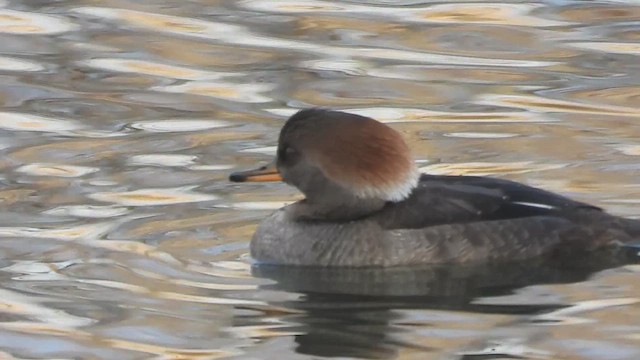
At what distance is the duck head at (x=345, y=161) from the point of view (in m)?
10.9

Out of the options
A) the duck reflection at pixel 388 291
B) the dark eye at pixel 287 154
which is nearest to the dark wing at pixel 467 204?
the duck reflection at pixel 388 291

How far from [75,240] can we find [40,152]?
90.7 inches

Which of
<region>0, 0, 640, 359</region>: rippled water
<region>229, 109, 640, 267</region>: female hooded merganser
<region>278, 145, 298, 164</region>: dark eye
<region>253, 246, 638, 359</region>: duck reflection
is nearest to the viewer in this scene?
<region>253, 246, 638, 359</region>: duck reflection

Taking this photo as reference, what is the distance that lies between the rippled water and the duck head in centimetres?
50

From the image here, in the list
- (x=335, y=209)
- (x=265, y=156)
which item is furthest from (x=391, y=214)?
(x=265, y=156)

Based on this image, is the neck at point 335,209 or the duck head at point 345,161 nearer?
the duck head at point 345,161

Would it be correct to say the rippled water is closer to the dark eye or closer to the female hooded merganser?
the female hooded merganser

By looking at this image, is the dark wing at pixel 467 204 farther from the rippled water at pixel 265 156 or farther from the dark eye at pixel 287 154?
the dark eye at pixel 287 154

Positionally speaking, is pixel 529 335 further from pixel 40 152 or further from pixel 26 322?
pixel 40 152

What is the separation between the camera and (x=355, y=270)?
10.8m

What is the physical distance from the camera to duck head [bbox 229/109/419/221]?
35.7 ft

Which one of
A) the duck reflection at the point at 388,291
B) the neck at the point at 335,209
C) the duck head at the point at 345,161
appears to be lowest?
the duck reflection at the point at 388,291

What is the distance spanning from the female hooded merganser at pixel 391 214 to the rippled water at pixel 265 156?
0.16 metres

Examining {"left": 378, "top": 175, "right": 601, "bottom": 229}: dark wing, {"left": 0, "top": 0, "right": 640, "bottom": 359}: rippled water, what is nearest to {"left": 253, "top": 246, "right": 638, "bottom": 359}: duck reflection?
{"left": 0, "top": 0, "right": 640, "bottom": 359}: rippled water
